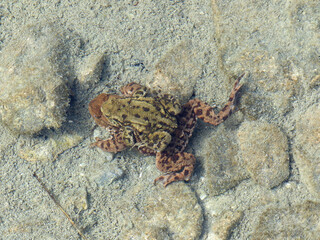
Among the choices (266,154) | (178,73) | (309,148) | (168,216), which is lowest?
(168,216)

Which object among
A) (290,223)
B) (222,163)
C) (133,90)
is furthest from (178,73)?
(290,223)

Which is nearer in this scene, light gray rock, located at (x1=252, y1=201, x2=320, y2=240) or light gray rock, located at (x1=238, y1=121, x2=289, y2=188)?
light gray rock, located at (x1=252, y1=201, x2=320, y2=240)

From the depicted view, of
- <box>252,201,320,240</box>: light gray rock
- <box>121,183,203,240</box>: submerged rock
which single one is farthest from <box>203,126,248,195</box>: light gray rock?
<box>252,201,320,240</box>: light gray rock

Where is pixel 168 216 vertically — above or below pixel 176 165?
below

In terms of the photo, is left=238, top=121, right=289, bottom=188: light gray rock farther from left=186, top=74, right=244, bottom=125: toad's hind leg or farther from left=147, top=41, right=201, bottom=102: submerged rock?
left=147, top=41, right=201, bottom=102: submerged rock

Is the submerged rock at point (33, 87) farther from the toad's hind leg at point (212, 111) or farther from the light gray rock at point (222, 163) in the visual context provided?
the light gray rock at point (222, 163)

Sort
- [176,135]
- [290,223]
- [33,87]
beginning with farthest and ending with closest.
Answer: [176,135] → [33,87] → [290,223]

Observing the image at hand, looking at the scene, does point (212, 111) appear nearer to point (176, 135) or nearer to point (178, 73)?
point (176, 135)
